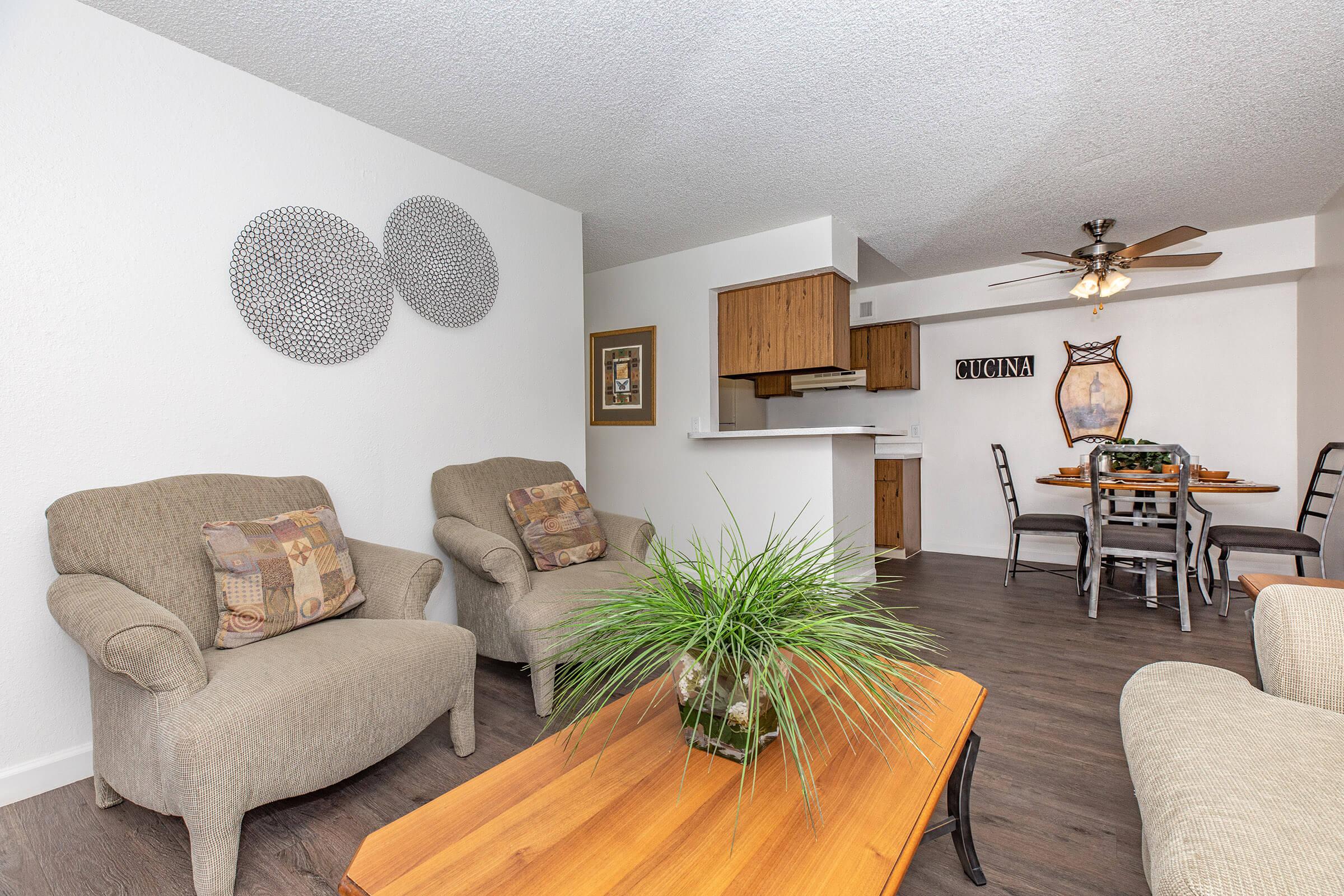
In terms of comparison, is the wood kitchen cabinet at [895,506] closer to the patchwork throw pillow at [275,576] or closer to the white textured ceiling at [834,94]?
the white textured ceiling at [834,94]

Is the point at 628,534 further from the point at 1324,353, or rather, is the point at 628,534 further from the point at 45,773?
the point at 1324,353

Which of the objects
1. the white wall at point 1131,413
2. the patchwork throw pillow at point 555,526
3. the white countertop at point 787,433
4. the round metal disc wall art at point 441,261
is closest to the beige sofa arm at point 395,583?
the patchwork throw pillow at point 555,526

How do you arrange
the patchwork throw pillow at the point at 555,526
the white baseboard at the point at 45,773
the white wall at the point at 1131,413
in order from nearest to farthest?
the white baseboard at the point at 45,773 < the patchwork throw pillow at the point at 555,526 < the white wall at the point at 1131,413

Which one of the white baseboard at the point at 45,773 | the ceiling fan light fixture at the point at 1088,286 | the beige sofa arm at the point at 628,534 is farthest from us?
the ceiling fan light fixture at the point at 1088,286

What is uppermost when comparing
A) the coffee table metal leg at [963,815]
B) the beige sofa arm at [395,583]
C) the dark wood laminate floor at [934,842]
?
the beige sofa arm at [395,583]

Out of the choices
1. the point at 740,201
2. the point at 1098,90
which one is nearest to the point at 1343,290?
the point at 1098,90

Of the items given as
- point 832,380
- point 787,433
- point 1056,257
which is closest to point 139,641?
point 787,433

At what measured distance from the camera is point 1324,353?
12.4ft

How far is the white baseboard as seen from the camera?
1850 mm

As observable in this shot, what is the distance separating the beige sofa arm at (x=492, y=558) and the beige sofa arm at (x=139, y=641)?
97cm

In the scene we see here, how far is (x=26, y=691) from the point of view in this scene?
1912mm

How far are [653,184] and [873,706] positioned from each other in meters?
2.87

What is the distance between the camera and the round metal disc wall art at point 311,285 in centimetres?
239

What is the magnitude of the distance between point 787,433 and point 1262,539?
8.47ft
